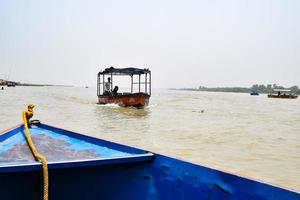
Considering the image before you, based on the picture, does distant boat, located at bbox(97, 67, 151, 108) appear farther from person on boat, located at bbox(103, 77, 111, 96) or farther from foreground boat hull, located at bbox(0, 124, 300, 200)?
foreground boat hull, located at bbox(0, 124, 300, 200)

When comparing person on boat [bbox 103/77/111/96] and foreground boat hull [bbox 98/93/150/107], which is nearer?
foreground boat hull [bbox 98/93/150/107]

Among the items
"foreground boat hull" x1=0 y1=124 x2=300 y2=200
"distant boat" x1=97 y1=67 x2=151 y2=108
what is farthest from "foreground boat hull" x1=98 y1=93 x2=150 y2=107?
"foreground boat hull" x1=0 y1=124 x2=300 y2=200

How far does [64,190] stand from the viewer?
3.11m

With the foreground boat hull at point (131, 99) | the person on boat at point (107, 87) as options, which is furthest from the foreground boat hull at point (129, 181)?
the person on boat at point (107, 87)

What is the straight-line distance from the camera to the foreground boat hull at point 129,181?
2.58 m

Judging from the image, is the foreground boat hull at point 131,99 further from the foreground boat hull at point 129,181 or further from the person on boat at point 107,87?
the foreground boat hull at point 129,181

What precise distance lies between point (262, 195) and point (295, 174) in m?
5.81

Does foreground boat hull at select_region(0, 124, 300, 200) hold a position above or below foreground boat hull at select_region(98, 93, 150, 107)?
above

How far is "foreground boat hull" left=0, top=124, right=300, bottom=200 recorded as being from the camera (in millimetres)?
2582

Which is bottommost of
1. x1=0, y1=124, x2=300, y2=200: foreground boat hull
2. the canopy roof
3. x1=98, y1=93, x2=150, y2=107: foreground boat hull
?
x1=98, y1=93, x2=150, y2=107: foreground boat hull

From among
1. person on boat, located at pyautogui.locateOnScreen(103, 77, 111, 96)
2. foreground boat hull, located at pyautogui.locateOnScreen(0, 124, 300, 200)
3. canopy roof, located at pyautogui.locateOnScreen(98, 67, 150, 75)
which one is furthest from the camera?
person on boat, located at pyautogui.locateOnScreen(103, 77, 111, 96)

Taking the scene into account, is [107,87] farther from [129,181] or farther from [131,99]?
[129,181]

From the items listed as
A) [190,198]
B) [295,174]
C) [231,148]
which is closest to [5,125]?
[231,148]

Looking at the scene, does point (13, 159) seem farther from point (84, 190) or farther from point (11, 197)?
point (84, 190)
